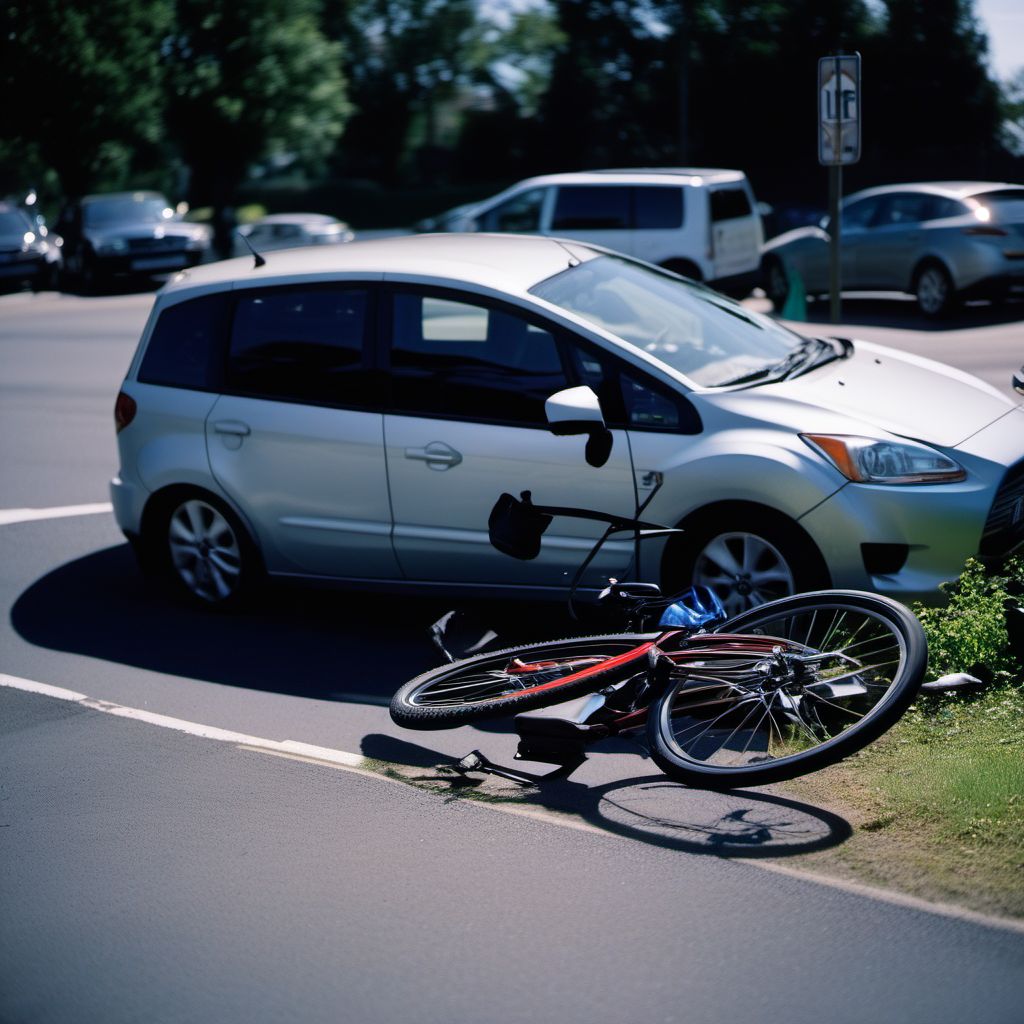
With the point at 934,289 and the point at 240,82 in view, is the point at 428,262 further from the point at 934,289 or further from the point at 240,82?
the point at 240,82

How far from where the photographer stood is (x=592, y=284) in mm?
7012

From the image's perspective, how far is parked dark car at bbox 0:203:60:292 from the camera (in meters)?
29.2

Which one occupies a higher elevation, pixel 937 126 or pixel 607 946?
pixel 937 126

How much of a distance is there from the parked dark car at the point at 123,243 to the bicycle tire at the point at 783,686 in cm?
2550

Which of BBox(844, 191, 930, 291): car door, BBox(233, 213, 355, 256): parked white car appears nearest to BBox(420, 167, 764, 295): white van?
BBox(844, 191, 930, 291): car door

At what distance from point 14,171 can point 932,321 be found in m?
62.1

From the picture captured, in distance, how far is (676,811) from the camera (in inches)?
186

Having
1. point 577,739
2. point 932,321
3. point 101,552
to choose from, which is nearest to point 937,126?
point 932,321

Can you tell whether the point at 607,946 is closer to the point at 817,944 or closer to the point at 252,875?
the point at 817,944

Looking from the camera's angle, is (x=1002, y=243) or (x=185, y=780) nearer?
(x=185, y=780)

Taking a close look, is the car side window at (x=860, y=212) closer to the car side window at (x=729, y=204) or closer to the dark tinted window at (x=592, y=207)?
the car side window at (x=729, y=204)

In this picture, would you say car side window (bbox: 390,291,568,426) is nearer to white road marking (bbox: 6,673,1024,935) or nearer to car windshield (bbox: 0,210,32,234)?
white road marking (bbox: 6,673,1024,935)

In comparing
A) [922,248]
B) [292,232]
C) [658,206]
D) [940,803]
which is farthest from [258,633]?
[292,232]

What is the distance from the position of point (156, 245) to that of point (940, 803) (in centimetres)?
2661
